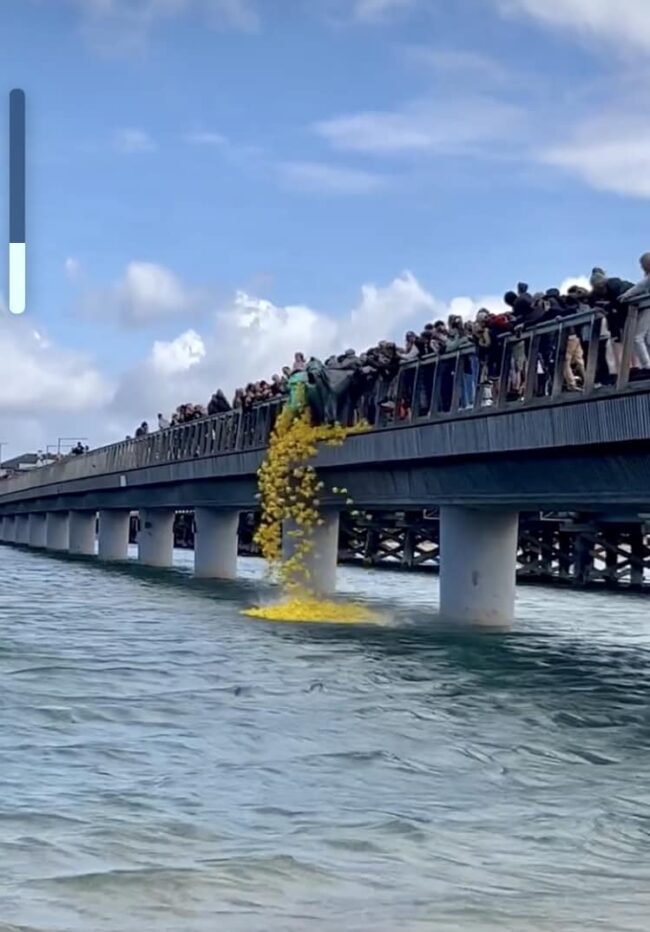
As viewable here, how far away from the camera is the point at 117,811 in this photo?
10672 mm

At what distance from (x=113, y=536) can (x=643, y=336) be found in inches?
2021

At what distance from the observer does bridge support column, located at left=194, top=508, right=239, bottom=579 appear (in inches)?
1848

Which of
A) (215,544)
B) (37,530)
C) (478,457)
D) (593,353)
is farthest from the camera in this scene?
(37,530)

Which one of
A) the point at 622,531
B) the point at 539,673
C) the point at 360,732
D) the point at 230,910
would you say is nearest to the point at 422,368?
the point at 539,673

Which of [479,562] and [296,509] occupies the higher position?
[296,509]

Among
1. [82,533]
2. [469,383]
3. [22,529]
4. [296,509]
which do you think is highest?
[469,383]

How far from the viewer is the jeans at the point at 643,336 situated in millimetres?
17531

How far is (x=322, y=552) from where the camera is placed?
34.7m

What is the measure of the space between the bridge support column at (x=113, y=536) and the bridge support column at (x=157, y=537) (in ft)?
24.4

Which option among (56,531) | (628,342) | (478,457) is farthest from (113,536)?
(628,342)

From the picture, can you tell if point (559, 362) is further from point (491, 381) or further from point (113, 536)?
point (113, 536)

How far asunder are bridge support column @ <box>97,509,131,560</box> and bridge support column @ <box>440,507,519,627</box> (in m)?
41.0

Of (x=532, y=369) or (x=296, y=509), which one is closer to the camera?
(x=532, y=369)

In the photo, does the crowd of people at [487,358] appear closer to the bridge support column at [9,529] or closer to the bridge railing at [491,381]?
the bridge railing at [491,381]
